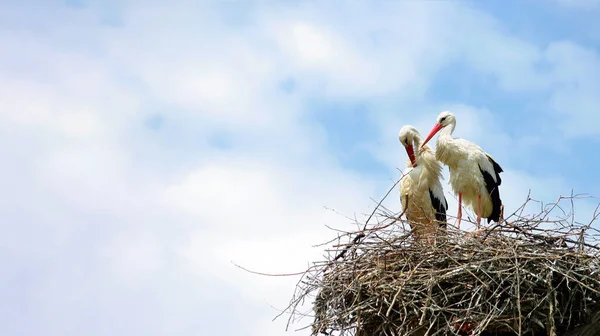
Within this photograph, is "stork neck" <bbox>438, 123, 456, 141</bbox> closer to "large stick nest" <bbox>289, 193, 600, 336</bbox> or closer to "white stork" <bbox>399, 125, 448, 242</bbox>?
"white stork" <bbox>399, 125, 448, 242</bbox>

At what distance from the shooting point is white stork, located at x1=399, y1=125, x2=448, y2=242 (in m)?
8.05

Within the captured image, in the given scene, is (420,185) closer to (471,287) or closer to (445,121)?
(445,121)

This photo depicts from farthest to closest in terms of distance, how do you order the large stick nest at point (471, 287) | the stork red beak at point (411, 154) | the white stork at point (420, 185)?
the stork red beak at point (411, 154), the white stork at point (420, 185), the large stick nest at point (471, 287)

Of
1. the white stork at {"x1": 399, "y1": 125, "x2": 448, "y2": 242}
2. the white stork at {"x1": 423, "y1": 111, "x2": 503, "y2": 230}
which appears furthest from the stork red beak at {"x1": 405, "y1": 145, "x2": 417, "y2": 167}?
the white stork at {"x1": 423, "y1": 111, "x2": 503, "y2": 230}

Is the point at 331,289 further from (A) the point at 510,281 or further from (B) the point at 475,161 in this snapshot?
(B) the point at 475,161

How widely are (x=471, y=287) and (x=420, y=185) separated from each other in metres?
2.50

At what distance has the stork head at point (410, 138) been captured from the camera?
816 centimetres

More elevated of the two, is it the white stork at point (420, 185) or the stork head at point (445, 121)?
the stork head at point (445, 121)

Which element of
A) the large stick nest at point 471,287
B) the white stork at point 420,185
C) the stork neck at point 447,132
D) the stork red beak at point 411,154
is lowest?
the large stick nest at point 471,287

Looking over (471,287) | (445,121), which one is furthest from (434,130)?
(471,287)

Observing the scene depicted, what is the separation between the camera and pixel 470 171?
809 cm

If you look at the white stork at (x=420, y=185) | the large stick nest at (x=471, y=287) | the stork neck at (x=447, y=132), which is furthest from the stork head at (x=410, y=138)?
the large stick nest at (x=471, y=287)

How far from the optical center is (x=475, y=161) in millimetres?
8102

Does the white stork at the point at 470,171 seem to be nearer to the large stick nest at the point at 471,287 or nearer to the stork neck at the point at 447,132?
the stork neck at the point at 447,132
